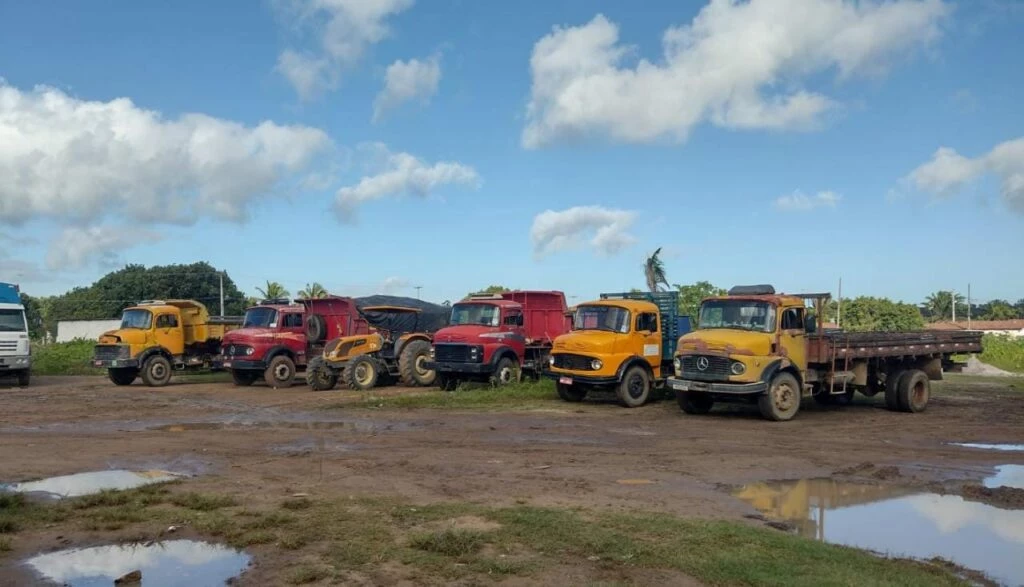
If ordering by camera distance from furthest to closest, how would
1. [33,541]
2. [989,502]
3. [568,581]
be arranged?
[989,502] < [33,541] < [568,581]

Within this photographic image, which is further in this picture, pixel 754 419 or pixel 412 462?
pixel 754 419

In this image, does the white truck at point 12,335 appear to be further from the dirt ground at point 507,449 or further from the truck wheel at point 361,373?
the truck wheel at point 361,373

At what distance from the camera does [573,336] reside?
1855 centimetres

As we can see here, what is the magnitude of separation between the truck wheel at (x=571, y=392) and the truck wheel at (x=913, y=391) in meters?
7.01

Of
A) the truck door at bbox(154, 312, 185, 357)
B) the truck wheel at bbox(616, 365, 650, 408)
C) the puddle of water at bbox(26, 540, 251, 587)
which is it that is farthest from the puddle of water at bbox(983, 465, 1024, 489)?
the truck door at bbox(154, 312, 185, 357)

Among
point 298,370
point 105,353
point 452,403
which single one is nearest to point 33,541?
point 452,403

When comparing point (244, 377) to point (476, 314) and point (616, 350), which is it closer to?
point (476, 314)

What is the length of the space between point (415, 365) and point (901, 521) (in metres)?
16.5

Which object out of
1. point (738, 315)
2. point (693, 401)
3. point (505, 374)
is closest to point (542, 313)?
point (505, 374)

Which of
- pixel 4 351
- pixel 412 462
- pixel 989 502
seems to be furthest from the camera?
pixel 4 351

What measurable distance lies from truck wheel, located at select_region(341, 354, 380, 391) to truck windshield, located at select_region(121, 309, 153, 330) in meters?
8.23

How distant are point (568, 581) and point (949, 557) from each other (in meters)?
3.59

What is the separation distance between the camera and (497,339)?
21141 millimetres

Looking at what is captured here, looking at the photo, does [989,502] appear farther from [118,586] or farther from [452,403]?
[452,403]
